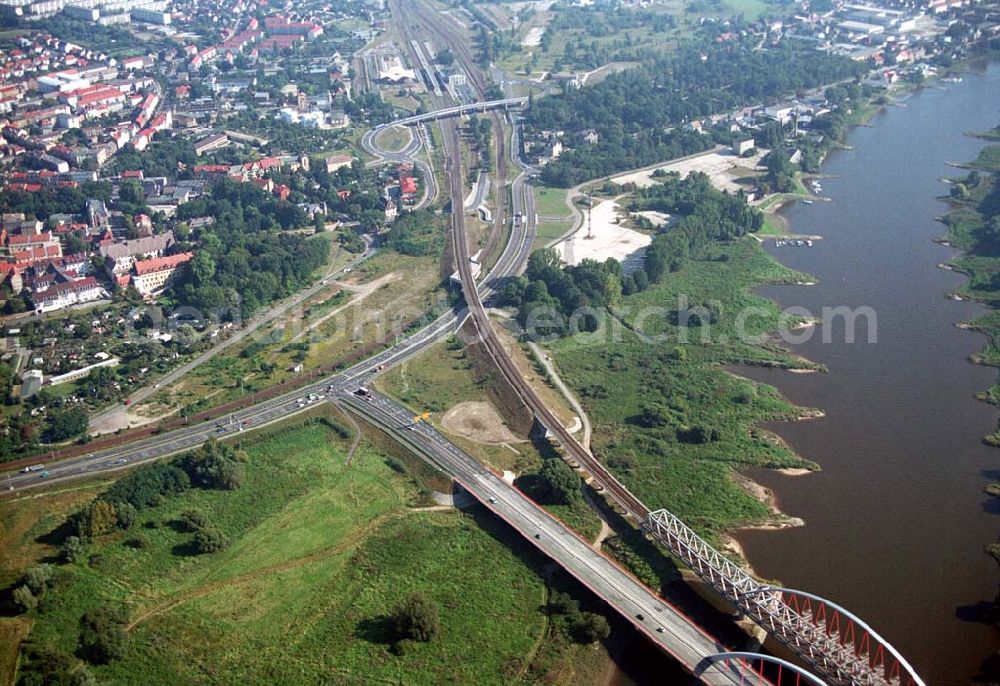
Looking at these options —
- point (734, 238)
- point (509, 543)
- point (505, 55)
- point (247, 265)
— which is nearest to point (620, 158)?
point (734, 238)

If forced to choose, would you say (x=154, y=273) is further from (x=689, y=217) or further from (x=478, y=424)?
(x=689, y=217)

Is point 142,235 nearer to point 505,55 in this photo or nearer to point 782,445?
point 782,445

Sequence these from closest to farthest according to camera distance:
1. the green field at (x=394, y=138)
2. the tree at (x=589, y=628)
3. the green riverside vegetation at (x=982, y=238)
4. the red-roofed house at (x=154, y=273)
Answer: the tree at (x=589, y=628) → the green riverside vegetation at (x=982, y=238) → the red-roofed house at (x=154, y=273) → the green field at (x=394, y=138)

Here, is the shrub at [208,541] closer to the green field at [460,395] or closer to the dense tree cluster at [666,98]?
the green field at [460,395]

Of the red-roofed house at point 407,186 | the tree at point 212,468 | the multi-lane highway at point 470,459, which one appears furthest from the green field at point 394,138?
the tree at point 212,468

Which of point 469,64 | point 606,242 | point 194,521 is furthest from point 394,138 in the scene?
point 194,521

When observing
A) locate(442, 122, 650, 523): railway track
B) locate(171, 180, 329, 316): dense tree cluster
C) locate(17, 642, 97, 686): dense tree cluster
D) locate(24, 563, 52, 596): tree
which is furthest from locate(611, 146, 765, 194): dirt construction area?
locate(17, 642, 97, 686): dense tree cluster
